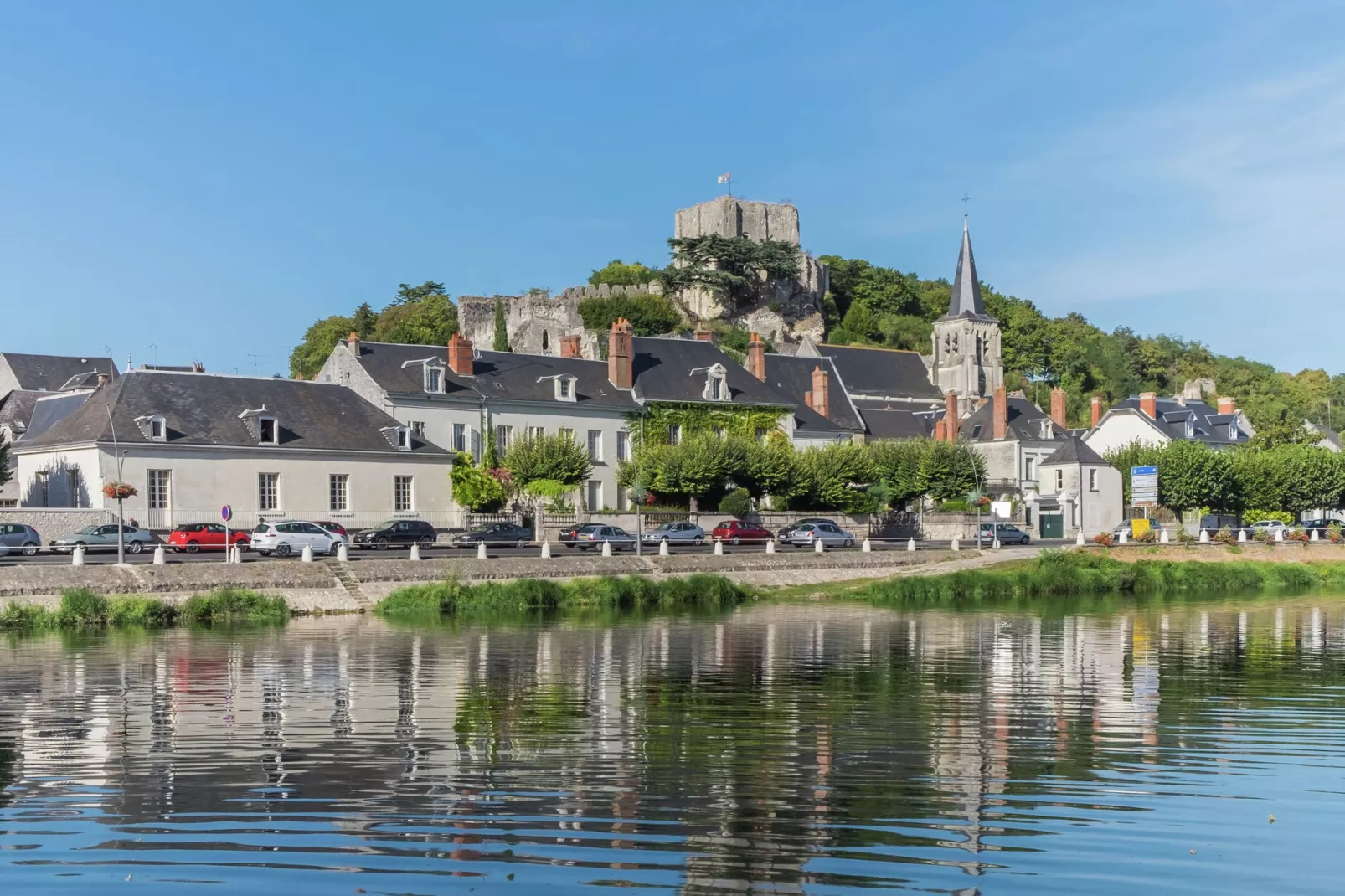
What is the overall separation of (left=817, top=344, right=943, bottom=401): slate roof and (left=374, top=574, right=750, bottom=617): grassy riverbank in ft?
154

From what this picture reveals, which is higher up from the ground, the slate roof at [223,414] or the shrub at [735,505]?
the slate roof at [223,414]

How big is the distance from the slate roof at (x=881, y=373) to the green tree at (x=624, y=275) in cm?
1901

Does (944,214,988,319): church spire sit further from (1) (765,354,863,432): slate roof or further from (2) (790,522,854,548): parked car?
(2) (790,522,854,548): parked car

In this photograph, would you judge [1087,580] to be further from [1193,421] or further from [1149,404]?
[1193,421]

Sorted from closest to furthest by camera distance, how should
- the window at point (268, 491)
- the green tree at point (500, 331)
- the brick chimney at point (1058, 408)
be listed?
1. the window at point (268, 491)
2. the brick chimney at point (1058, 408)
3. the green tree at point (500, 331)

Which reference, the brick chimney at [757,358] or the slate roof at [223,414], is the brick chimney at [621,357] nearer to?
the brick chimney at [757,358]

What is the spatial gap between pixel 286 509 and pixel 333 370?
36.6 ft

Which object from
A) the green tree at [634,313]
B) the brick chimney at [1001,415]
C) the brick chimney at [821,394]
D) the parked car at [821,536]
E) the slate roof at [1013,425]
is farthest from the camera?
the green tree at [634,313]

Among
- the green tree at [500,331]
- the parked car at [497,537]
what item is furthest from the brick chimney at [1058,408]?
the parked car at [497,537]

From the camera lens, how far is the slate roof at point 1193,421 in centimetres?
8300

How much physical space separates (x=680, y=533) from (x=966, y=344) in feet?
162

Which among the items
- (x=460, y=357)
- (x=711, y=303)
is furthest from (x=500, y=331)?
(x=460, y=357)

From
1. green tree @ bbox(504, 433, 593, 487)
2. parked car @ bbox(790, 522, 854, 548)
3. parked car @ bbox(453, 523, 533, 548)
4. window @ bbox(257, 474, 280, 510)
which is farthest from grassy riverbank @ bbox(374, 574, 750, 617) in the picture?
green tree @ bbox(504, 433, 593, 487)

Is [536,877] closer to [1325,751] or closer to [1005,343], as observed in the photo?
[1325,751]
